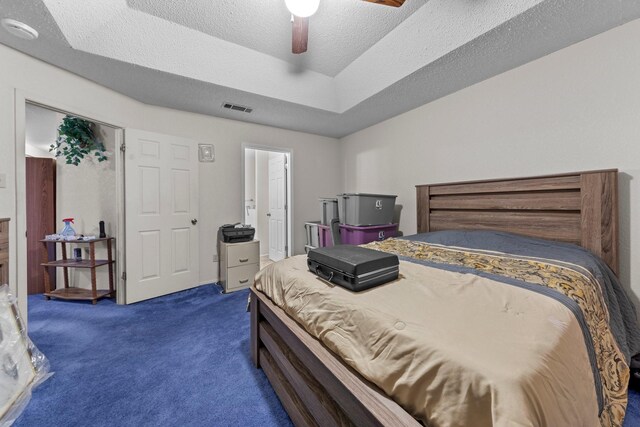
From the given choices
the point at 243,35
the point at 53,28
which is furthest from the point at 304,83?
the point at 53,28

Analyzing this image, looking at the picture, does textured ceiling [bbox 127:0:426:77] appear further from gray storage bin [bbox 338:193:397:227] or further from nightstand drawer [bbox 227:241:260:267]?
nightstand drawer [bbox 227:241:260:267]

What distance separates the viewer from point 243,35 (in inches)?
88.4

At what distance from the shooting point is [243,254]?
3.21 metres

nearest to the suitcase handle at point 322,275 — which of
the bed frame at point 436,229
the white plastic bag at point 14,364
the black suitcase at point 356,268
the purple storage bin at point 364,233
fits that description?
the black suitcase at point 356,268

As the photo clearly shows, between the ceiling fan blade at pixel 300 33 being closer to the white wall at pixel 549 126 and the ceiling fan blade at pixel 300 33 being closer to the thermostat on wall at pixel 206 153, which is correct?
the white wall at pixel 549 126

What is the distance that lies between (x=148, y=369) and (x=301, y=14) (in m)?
2.48

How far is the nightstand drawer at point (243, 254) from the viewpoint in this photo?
10.2 ft

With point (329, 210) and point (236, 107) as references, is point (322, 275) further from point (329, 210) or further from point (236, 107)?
point (236, 107)

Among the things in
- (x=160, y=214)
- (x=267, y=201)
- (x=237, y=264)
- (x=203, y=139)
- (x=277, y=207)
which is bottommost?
(x=237, y=264)

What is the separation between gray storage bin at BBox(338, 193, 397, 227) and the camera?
2.91 meters

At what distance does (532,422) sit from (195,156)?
11.6 feet

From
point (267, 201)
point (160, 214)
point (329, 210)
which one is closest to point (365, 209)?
point (329, 210)

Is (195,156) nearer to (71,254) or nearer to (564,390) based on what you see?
(71,254)

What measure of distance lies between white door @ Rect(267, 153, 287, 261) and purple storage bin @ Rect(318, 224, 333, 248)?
824 millimetres
